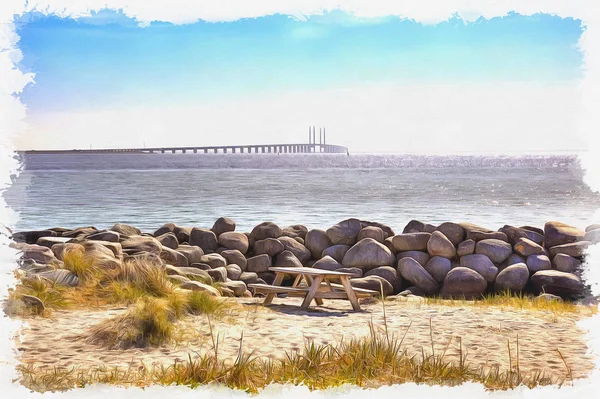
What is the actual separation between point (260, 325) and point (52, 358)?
223 cm

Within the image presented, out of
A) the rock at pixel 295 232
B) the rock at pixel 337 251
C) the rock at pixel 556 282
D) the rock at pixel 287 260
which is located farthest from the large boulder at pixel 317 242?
the rock at pixel 556 282

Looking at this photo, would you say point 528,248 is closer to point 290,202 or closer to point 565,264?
point 565,264

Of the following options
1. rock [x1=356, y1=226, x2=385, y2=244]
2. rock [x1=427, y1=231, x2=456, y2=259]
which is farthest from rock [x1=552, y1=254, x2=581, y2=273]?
rock [x1=356, y1=226, x2=385, y2=244]

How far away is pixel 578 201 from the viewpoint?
2920 cm

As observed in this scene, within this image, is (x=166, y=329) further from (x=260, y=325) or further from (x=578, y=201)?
(x=578, y=201)

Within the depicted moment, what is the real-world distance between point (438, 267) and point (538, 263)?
6.16 feet

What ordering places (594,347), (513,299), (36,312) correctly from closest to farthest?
1. (594,347)
2. (36,312)
3. (513,299)

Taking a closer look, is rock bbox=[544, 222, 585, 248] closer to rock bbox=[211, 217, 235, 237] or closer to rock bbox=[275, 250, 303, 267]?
rock bbox=[275, 250, 303, 267]

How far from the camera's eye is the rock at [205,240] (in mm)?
13148

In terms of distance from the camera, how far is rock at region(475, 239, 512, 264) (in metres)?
12.3

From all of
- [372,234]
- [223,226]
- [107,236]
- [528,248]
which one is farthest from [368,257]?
[107,236]

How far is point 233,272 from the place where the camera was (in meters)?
11.8

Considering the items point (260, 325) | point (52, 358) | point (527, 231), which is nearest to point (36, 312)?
point (52, 358)

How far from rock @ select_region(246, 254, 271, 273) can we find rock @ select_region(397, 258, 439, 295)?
2.47m
